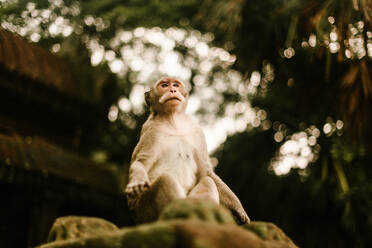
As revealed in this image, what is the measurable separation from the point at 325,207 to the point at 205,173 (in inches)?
242

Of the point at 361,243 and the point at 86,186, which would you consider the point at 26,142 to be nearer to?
the point at 86,186

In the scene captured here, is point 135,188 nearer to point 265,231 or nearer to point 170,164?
point 170,164

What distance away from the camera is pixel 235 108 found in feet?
42.2

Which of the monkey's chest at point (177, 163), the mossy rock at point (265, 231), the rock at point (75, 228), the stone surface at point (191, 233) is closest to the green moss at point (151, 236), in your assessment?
A: the stone surface at point (191, 233)

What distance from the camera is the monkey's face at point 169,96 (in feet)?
13.0

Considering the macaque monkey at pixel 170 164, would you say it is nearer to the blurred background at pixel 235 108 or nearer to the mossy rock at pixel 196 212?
the mossy rock at pixel 196 212

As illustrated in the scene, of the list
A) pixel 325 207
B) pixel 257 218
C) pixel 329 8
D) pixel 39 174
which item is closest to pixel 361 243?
pixel 325 207

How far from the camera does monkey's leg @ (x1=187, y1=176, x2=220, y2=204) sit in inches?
138

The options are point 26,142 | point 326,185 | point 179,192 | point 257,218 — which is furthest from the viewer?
point 257,218

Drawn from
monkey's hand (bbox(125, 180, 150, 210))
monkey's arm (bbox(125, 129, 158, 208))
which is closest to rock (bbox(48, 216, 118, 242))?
monkey's arm (bbox(125, 129, 158, 208))

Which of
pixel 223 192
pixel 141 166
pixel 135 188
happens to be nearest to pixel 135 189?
pixel 135 188

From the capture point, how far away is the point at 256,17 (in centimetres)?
912

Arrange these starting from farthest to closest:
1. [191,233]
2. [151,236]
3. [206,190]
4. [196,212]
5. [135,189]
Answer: [206,190]
[135,189]
[196,212]
[151,236]
[191,233]

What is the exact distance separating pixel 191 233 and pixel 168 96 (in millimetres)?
1892
